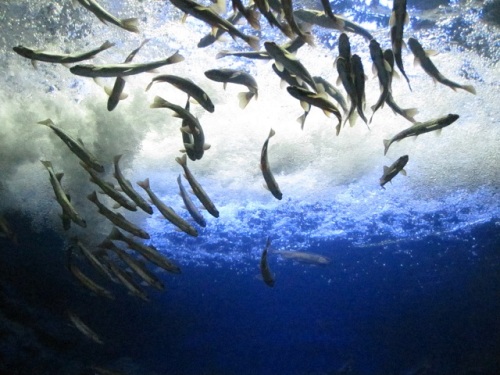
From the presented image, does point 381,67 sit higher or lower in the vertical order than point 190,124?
higher

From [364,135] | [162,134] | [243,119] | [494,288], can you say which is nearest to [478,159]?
[364,135]

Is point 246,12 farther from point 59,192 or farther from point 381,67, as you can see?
point 59,192

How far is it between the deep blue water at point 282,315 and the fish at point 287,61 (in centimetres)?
1452

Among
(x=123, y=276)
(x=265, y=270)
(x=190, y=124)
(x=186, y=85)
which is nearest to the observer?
(x=186, y=85)

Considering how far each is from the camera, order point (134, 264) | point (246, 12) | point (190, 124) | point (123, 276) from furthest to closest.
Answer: point (123, 276) < point (134, 264) < point (190, 124) < point (246, 12)

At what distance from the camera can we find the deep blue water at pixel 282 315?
18094mm

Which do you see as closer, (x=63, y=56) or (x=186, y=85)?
(x=63, y=56)

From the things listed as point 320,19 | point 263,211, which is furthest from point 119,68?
point 263,211

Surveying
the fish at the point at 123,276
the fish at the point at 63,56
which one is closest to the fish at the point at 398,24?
the fish at the point at 63,56

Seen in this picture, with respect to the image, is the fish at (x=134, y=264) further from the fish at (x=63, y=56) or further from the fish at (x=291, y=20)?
the fish at (x=291, y=20)

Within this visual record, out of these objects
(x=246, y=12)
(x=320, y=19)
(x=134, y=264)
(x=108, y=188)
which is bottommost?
(x=134, y=264)

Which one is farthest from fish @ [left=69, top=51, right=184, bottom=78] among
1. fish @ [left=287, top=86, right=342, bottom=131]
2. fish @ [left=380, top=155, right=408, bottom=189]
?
fish @ [left=380, top=155, right=408, bottom=189]

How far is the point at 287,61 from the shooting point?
15.2 ft

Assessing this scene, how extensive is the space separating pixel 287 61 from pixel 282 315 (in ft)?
98.8
